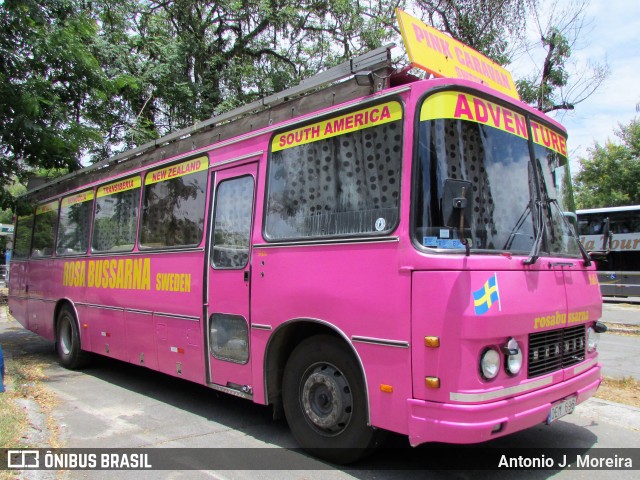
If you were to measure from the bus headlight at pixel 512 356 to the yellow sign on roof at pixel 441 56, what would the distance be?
2096 millimetres

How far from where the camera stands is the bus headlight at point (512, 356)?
343cm

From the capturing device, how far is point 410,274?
354 cm

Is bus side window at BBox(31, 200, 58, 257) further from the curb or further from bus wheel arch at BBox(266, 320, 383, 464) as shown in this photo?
the curb

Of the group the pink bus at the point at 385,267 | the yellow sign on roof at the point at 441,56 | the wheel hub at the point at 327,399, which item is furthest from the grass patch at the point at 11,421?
the yellow sign on roof at the point at 441,56

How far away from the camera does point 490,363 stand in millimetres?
3400

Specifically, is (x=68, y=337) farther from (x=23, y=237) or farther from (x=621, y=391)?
(x=621, y=391)

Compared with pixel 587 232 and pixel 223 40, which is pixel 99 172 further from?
pixel 587 232

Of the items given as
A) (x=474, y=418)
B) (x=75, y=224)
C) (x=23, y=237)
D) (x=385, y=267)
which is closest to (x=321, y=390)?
(x=385, y=267)

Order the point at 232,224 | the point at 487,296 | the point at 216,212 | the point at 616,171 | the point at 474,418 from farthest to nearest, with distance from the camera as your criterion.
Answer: the point at 616,171, the point at 216,212, the point at 232,224, the point at 487,296, the point at 474,418

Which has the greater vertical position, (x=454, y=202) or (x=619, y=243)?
(x=619, y=243)

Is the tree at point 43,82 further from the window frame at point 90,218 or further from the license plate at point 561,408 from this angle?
the license plate at point 561,408

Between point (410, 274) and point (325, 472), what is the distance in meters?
1.80

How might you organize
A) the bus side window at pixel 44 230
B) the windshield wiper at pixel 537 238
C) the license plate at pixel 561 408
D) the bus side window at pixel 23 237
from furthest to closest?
the bus side window at pixel 23 237 < the bus side window at pixel 44 230 < the license plate at pixel 561 408 < the windshield wiper at pixel 537 238

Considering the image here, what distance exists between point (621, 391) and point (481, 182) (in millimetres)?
4246
